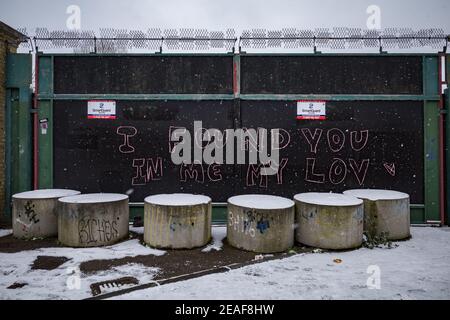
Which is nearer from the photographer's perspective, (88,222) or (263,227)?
(263,227)

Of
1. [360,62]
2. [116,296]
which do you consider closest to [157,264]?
[116,296]

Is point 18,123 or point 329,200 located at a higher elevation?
point 18,123

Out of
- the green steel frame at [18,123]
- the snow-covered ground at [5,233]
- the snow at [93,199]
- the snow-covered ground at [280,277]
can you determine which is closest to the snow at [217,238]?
the snow-covered ground at [280,277]

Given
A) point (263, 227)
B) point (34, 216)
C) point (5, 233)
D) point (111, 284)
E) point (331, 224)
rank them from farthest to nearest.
Result: 1. point (5, 233)
2. point (34, 216)
3. point (331, 224)
4. point (263, 227)
5. point (111, 284)

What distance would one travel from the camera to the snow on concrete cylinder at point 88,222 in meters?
6.09

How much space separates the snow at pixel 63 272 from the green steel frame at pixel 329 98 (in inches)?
95.7

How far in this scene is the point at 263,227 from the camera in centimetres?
586

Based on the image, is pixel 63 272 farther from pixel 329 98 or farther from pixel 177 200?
pixel 329 98

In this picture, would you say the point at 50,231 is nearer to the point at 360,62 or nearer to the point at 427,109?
the point at 360,62

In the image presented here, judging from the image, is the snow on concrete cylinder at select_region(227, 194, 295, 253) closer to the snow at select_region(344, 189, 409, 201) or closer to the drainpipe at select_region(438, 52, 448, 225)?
the snow at select_region(344, 189, 409, 201)

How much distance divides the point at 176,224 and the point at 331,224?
122 inches

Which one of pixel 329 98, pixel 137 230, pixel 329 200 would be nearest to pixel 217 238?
pixel 137 230
